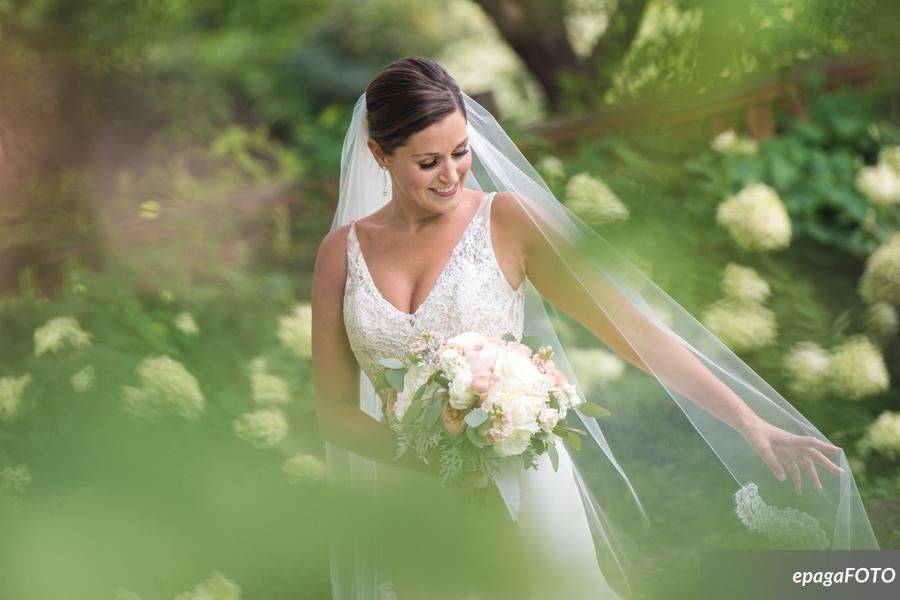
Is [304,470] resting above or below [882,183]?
below

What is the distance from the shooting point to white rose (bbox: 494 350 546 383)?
1969 mm

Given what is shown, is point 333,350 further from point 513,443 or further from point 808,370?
point 808,370

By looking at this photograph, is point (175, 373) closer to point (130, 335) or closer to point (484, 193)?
point (484, 193)

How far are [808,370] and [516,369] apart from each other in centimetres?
145

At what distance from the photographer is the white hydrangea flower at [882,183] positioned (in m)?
3.91

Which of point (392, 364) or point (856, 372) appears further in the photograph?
point (856, 372)

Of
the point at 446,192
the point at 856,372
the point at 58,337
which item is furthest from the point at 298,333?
the point at 856,372

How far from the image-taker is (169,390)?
203 centimetres

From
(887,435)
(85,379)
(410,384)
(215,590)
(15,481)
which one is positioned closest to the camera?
(215,590)

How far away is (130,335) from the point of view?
374 centimetres

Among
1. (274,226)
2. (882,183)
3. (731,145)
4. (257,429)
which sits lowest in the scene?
(257,429)

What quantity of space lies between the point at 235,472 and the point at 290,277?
4.51 meters

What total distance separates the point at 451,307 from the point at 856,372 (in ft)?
4.47

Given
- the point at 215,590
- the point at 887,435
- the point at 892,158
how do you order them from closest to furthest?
the point at 215,590 < the point at 887,435 < the point at 892,158
